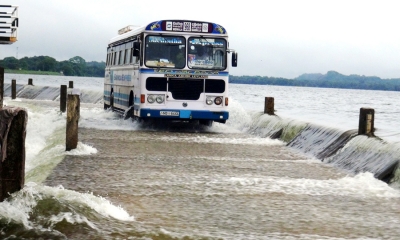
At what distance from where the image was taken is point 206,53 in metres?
22.4

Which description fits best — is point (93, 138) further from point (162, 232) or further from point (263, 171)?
point (162, 232)

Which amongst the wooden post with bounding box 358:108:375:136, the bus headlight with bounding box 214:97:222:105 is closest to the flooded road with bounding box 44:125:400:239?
the wooden post with bounding box 358:108:375:136

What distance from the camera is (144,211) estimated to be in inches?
380

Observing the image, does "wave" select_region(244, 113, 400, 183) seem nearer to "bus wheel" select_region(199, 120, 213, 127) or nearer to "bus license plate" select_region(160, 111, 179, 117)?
"bus wheel" select_region(199, 120, 213, 127)

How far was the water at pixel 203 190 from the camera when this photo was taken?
855 centimetres

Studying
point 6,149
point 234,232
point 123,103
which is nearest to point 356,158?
point 234,232

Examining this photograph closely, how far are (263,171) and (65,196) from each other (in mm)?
5639

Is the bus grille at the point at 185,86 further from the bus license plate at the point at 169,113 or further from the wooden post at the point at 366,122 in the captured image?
the wooden post at the point at 366,122

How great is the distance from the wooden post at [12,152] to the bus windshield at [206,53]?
A: 13.5 m

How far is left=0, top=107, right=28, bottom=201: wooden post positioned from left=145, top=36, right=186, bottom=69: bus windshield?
13.2m

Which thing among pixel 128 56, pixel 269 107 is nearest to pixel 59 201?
pixel 128 56

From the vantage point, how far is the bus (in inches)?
869

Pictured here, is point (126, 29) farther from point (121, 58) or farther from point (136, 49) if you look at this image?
point (136, 49)

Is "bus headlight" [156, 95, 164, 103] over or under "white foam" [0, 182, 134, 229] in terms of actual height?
over
